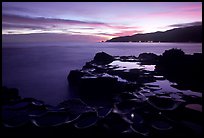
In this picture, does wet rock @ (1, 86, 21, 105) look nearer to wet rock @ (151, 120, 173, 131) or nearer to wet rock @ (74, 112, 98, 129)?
wet rock @ (74, 112, 98, 129)

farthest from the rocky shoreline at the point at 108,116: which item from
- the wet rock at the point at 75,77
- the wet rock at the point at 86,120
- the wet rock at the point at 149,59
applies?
the wet rock at the point at 149,59

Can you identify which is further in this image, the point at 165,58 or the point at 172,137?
the point at 165,58

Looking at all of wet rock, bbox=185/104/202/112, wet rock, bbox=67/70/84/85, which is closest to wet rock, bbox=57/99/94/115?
wet rock, bbox=185/104/202/112

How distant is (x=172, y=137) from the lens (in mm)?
6973

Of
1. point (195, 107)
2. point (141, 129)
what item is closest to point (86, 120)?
point (141, 129)

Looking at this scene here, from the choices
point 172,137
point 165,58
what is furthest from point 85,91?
point 165,58

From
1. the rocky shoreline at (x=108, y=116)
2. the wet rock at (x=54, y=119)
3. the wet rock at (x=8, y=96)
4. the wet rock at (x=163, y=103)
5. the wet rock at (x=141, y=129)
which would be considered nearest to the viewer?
the wet rock at (x=141, y=129)

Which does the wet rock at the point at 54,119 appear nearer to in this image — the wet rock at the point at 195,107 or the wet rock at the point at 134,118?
the wet rock at the point at 134,118

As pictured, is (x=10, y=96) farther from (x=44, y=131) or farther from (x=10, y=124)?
(x=44, y=131)

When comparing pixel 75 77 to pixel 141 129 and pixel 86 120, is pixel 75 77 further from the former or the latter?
pixel 141 129

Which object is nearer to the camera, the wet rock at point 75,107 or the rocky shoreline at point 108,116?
the rocky shoreline at point 108,116

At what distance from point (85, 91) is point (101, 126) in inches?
284

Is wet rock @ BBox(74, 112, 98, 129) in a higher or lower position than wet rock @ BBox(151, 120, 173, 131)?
higher

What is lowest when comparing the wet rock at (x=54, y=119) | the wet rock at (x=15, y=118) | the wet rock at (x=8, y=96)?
the wet rock at (x=54, y=119)
